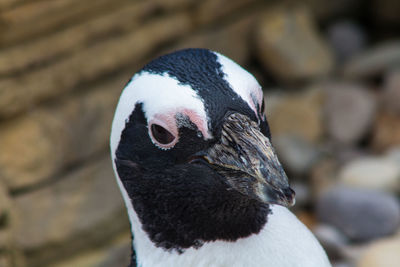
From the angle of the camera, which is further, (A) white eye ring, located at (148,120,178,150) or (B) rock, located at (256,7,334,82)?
(B) rock, located at (256,7,334,82)

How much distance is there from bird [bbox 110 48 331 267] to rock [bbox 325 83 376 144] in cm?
190

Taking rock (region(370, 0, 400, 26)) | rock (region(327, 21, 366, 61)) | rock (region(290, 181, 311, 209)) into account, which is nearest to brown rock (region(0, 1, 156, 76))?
rock (region(290, 181, 311, 209))

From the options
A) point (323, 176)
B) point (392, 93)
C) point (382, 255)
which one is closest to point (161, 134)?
point (382, 255)

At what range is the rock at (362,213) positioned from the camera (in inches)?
93.8

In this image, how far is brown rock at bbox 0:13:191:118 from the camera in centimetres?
200

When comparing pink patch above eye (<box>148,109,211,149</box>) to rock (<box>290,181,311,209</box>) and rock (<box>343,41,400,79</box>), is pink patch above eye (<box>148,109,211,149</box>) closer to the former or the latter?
rock (<box>290,181,311,209</box>)

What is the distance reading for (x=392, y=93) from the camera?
9.80 feet

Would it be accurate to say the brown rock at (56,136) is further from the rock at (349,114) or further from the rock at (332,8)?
the rock at (332,8)

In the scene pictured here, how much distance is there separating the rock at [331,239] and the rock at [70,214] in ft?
2.31

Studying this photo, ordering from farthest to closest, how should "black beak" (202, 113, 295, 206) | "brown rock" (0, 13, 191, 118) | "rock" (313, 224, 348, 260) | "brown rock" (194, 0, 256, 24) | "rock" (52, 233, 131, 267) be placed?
"brown rock" (194, 0, 256, 24), "rock" (313, 224, 348, 260), "rock" (52, 233, 131, 267), "brown rock" (0, 13, 191, 118), "black beak" (202, 113, 295, 206)

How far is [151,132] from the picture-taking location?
104 cm

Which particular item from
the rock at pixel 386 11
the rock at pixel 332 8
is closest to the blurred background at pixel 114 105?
the rock at pixel 332 8

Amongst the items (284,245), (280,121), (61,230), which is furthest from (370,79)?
(284,245)

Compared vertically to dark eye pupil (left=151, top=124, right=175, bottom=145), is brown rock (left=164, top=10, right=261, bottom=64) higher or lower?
higher
